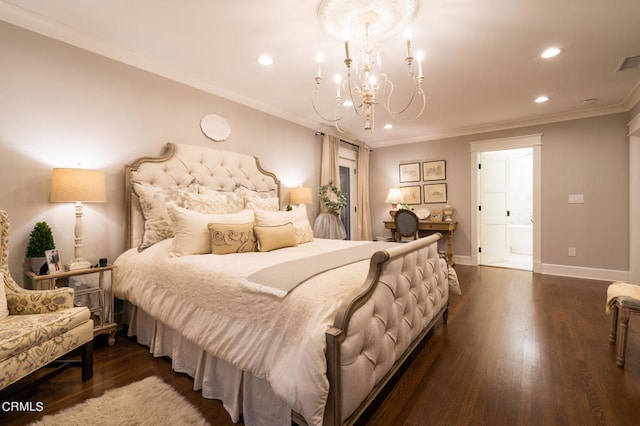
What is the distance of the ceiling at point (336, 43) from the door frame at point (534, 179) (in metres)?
0.92

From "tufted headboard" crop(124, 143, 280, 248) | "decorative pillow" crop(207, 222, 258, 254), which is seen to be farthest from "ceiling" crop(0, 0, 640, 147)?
"decorative pillow" crop(207, 222, 258, 254)

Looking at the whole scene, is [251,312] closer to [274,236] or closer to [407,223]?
[274,236]

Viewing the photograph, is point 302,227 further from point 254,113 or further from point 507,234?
point 507,234

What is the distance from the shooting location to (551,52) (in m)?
2.51

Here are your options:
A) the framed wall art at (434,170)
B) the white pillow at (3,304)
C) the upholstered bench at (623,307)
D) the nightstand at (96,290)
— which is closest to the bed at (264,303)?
the nightstand at (96,290)

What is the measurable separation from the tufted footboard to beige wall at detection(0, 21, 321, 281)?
7.52 feet

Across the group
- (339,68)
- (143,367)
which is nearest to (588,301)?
(339,68)

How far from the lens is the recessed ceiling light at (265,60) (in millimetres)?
2580

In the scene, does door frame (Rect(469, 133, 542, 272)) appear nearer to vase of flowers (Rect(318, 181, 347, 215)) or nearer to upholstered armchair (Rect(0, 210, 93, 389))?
vase of flowers (Rect(318, 181, 347, 215))

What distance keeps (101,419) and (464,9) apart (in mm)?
3220

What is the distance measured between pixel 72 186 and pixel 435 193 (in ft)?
17.0

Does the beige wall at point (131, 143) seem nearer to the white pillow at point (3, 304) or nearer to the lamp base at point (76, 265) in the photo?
the lamp base at point (76, 265)

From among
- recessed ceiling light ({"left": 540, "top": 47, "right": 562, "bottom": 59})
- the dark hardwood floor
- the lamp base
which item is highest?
recessed ceiling light ({"left": 540, "top": 47, "right": 562, "bottom": 59})

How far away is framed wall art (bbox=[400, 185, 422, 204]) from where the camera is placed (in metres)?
5.59
